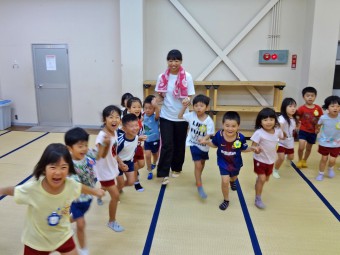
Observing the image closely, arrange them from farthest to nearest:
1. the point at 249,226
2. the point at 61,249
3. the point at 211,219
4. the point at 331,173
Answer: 1. the point at 331,173
2. the point at 211,219
3. the point at 249,226
4. the point at 61,249

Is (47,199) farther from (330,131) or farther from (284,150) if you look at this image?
(330,131)

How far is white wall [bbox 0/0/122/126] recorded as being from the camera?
612cm

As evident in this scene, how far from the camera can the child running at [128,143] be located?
2.77m

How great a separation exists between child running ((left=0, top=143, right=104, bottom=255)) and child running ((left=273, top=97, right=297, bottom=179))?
107 inches

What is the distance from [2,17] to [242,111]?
5239 millimetres

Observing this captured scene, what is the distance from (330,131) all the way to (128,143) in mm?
2554

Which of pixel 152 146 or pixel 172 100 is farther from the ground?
pixel 172 100

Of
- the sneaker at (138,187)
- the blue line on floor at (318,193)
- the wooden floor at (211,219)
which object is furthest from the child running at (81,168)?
the blue line on floor at (318,193)

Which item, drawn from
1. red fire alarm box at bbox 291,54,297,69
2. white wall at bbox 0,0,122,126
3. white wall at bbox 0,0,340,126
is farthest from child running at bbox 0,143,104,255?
red fire alarm box at bbox 291,54,297,69

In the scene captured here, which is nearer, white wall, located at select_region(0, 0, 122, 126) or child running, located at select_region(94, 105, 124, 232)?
child running, located at select_region(94, 105, 124, 232)

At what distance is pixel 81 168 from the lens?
7.28ft

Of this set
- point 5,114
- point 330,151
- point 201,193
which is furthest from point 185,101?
point 5,114

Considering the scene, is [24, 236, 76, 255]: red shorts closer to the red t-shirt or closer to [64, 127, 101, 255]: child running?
[64, 127, 101, 255]: child running

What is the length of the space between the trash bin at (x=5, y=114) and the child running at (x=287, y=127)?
5372mm
